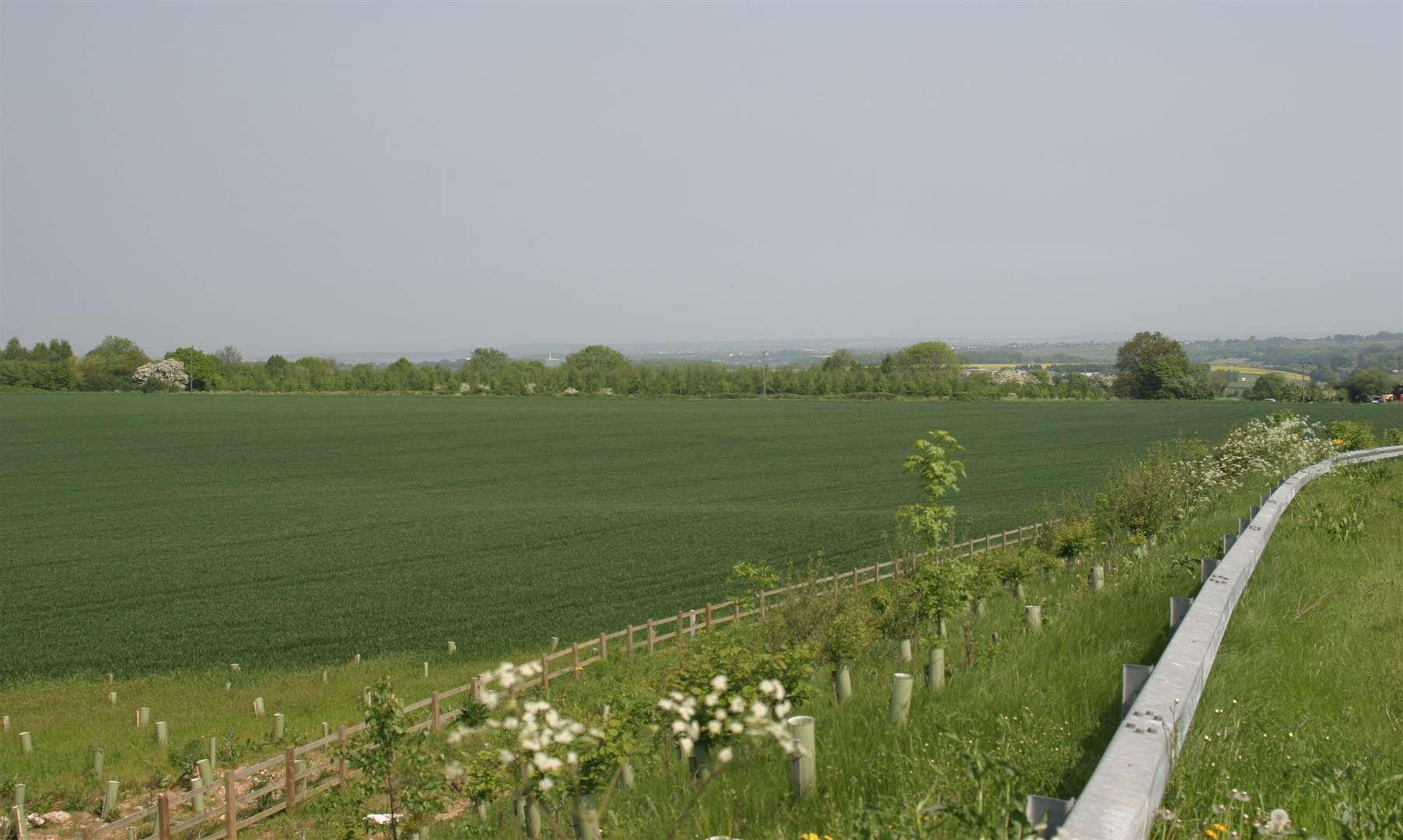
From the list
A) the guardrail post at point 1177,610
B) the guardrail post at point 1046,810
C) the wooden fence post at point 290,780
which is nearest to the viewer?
the guardrail post at point 1046,810

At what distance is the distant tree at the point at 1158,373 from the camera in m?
132

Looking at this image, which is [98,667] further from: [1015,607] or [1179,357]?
[1179,357]

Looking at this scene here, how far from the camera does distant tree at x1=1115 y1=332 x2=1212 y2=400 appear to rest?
132125mm

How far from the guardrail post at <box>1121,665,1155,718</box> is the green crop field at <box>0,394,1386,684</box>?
17.3m

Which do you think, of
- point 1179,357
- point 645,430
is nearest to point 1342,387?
point 1179,357

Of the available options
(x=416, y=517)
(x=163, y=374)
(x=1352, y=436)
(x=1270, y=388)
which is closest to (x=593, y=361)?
(x=163, y=374)

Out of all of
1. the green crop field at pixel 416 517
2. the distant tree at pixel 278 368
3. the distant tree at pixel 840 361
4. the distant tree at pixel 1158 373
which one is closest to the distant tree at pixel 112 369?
the distant tree at pixel 278 368

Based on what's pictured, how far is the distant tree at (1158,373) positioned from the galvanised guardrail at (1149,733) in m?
139

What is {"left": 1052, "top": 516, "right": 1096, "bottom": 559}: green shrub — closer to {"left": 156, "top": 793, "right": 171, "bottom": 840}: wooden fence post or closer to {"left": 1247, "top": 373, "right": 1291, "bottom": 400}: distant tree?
{"left": 156, "top": 793, "right": 171, "bottom": 840}: wooden fence post

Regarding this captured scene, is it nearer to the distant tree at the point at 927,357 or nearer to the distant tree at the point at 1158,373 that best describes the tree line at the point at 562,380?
the distant tree at the point at 1158,373

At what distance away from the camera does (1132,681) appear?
141 inches

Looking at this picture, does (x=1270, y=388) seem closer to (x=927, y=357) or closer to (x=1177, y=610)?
(x=927, y=357)

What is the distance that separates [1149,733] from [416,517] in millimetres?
37368

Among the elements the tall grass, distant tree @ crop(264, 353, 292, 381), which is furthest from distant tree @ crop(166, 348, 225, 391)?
the tall grass
